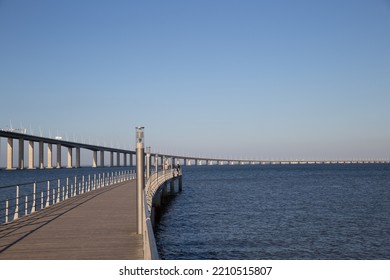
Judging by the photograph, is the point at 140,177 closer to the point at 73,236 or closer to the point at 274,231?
the point at 73,236

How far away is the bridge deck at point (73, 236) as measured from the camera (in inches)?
357

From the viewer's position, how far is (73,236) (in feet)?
36.2

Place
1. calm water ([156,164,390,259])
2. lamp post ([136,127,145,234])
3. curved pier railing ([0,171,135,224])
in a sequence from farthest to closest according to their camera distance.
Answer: calm water ([156,164,390,259]) → curved pier railing ([0,171,135,224]) → lamp post ([136,127,145,234])

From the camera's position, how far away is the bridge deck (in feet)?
29.8

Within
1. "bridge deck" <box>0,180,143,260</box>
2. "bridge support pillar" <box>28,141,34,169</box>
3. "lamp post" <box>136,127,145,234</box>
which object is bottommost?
"bridge deck" <box>0,180,143,260</box>

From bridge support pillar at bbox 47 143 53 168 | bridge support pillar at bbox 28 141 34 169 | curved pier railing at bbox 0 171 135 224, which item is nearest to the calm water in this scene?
curved pier railing at bbox 0 171 135 224

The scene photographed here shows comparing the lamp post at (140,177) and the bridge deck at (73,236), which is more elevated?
the lamp post at (140,177)

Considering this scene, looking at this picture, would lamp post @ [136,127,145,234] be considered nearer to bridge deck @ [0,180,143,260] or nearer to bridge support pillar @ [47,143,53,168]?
bridge deck @ [0,180,143,260]

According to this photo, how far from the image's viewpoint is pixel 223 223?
2484 cm

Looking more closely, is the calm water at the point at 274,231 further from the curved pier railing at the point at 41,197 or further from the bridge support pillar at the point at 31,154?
the bridge support pillar at the point at 31,154

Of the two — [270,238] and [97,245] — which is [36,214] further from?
[270,238]

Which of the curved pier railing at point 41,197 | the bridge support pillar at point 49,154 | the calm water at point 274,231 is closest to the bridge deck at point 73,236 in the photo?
the curved pier railing at point 41,197
